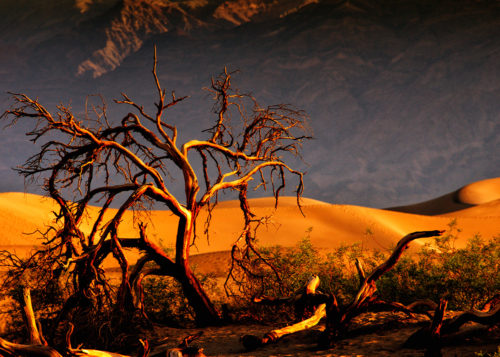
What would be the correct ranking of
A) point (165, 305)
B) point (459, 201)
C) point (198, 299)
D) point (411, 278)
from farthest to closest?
1. point (459, 201)
2. point (165, 305)
3. point (411, 278)
4. point (198, 299)

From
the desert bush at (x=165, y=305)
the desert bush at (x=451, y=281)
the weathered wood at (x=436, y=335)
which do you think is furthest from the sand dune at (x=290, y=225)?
the weathered wood at (x=436, y=335)

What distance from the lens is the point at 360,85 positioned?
465ft

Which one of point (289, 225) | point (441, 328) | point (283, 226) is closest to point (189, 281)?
point (441, 328)

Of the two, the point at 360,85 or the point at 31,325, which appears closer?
the point at 31,325

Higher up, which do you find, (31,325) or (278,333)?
(31,325)

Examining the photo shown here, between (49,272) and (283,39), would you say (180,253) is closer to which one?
(49,272)

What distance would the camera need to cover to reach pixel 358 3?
176625 mm

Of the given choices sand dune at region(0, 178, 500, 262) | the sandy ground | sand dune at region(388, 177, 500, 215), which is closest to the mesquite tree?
the sandy ground

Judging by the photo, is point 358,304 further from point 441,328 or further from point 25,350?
point 25,350

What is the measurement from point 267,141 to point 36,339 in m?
5.30

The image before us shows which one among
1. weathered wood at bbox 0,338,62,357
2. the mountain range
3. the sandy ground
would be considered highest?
the mountain range

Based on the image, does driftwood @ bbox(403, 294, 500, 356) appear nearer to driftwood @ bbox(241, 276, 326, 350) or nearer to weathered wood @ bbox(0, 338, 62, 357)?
driftwood @ bbox(241, 276, 326, 350)

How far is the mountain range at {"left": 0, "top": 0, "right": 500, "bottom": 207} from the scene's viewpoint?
389ft

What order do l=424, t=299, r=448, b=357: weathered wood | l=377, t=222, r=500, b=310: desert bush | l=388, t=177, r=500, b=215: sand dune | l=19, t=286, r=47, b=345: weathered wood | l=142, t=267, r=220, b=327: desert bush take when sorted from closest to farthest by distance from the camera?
l=19, t=286, r=47, b=345: weathered wood, l=424, t=299, r=448, b=357: weathered wood, l=377, t=222, r=500, b=310: desert bush, l=142, t=267, r=220, b=327: desert bush, l=388, t=177, r=500, b=215: sand dune
